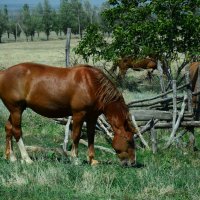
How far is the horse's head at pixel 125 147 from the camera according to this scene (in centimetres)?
759

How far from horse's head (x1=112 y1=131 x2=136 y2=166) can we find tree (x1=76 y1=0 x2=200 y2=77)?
865cm

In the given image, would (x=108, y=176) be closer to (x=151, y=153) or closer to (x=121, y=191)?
(x=121, y=191)

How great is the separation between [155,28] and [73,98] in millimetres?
8942

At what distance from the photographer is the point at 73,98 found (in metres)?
7.61

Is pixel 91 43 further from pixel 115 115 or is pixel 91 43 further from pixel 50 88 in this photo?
pixel 115 115

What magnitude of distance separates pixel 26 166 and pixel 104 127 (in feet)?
14.8

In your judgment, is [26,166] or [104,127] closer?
[26,166]

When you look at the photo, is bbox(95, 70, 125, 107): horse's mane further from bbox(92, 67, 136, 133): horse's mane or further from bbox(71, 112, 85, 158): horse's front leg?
bbox(71, 112, 85, 158): horse's front leg

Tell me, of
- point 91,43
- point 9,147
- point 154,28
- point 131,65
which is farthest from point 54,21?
point 9,147

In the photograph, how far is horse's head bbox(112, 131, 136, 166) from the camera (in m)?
7.59

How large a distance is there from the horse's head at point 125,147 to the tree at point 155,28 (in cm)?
865

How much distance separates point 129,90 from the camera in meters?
22.9

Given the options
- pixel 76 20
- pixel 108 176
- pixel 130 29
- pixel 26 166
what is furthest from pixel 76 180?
pixel 76 20

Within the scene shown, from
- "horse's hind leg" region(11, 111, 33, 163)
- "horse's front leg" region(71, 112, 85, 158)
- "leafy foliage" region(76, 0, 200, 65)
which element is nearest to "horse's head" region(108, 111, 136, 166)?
"horse's front leg" region(71, 112, 85, 158)
